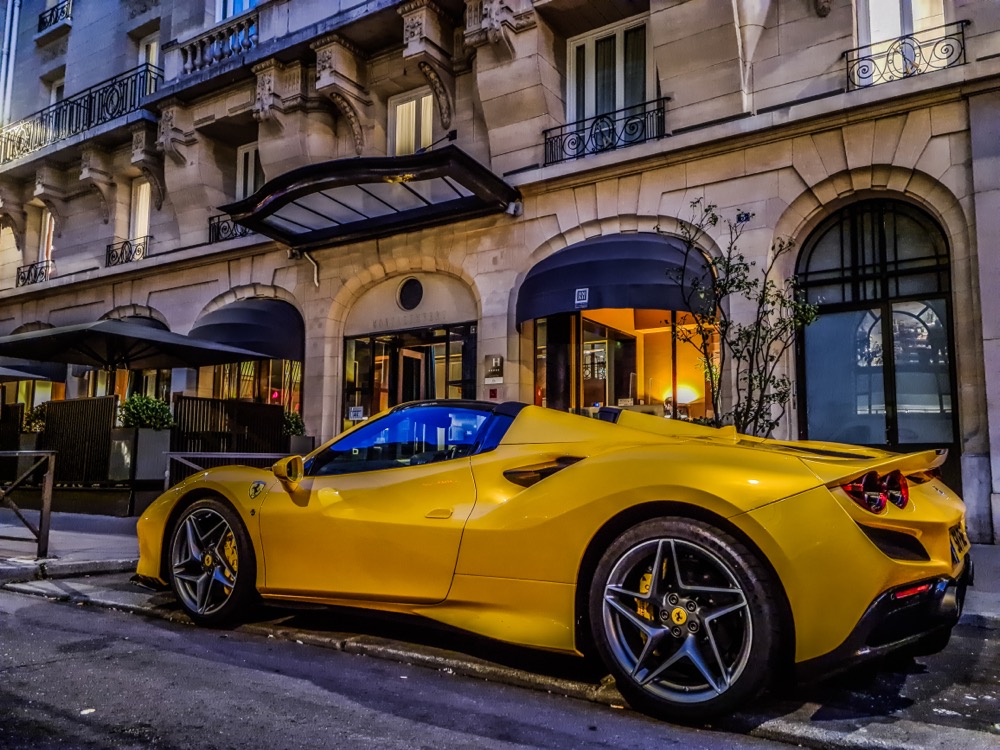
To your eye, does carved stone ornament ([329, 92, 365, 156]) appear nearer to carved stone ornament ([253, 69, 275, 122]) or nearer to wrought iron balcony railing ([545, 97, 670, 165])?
carved stone ornament ([253, 69, 275, 122])

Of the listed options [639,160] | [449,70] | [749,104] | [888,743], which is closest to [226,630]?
[888,743]

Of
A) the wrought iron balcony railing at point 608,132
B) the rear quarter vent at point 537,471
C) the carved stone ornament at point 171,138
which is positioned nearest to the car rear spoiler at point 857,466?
the rear quarter vent at point 537,471

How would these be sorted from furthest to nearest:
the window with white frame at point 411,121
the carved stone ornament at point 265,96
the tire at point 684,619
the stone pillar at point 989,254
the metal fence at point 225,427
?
1. the carved stone ornament at point 265,96
2. the window with white frame at point 411,121
3. the metal fence at point 225,427
4. the stone pillar at point 989,254
5. the tire at point 684,619

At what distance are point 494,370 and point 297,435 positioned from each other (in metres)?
3.90

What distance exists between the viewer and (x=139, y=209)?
18375 mm

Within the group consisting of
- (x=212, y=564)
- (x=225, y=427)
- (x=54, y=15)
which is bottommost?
(x=212, y=564)

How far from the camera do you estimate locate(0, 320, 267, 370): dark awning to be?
11812 millimetres

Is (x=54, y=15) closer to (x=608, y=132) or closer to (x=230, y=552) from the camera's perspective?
(x=608, y=132)

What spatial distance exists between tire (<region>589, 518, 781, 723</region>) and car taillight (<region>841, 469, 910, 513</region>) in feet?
1.46

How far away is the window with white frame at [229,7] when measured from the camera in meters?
16.6

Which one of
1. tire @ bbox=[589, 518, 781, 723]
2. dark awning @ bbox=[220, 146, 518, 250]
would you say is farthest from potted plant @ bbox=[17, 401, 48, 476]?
tire @ bbox=[589, 518, 781, 723]

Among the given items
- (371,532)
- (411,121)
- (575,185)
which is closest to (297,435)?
(411,121)

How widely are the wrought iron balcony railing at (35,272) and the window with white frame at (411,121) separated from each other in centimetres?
1137

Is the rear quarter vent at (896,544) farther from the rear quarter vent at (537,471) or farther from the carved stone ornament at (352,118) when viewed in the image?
the carved stone ornament at (352,118)
